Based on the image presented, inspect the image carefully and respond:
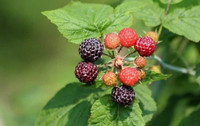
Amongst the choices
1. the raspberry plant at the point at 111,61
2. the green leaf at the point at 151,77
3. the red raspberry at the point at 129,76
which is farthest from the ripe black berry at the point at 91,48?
the green leaf at the point at 151,77

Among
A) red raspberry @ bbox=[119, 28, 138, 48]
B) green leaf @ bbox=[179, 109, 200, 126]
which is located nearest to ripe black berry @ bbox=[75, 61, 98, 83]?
red raspberry @ bbox=[119, 28, 138, 48]

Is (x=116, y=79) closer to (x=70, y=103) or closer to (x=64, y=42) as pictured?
(x=70, y=103)

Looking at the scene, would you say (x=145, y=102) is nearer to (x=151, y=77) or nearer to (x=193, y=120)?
(x=151, y=77)

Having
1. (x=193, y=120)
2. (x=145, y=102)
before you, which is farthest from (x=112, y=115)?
(x=193, y=120)

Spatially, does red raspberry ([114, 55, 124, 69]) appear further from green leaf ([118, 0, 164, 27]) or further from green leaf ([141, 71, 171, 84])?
green leaf ([118, 0, 164, 27])

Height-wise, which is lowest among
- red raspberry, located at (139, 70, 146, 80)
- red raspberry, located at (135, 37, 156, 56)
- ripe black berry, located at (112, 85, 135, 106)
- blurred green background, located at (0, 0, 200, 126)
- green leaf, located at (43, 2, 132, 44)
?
blurred green background, located at (0, 0, 200, 126)

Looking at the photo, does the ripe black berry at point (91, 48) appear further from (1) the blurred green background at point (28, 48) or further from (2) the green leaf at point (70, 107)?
(1) the blurred green background at point (28, 48)
